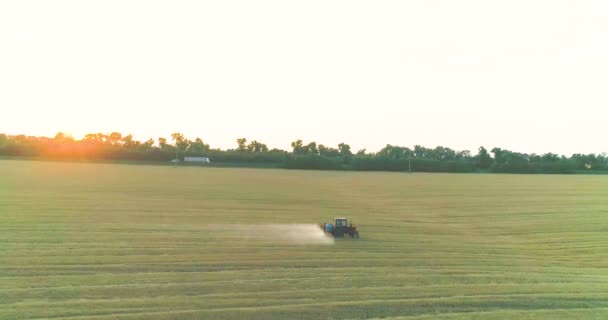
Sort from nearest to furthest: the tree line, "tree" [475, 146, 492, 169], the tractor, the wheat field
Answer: the wheat field < the tractor < the tree line < "tree" [475, 146, 492, 169]

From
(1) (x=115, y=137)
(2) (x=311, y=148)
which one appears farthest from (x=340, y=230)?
(1) (x=115, y=137)

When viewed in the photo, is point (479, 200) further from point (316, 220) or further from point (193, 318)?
point (193, 318)

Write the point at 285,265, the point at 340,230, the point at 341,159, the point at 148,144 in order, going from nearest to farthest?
the point at 285,265 → the point at 340,230 → the point at 341,159 → the point at 148,144

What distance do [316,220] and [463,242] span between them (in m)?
7.57

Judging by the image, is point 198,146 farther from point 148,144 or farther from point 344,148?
point 344,148

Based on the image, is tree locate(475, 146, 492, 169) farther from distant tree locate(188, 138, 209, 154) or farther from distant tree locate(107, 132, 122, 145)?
distant tree locate(107, 132, 122, 145)

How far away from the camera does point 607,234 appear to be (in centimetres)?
2158

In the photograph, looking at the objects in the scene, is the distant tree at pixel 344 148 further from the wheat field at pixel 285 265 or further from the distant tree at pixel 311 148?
the wheat field at pixel 285 265

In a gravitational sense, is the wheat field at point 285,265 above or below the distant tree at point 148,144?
below

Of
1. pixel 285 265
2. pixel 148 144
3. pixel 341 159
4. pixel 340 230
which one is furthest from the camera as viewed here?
pixel 148 144

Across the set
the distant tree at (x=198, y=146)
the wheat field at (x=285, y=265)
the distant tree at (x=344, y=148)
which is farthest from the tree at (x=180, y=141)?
the wheat field at (x=285, y=265)

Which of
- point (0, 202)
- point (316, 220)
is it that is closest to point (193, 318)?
point (316, 220)

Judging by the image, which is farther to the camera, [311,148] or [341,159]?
[311,148]

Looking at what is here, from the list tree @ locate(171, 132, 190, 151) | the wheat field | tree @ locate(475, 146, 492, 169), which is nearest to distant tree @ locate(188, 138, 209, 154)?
tree @ locate(171, 132, 190, 151)
